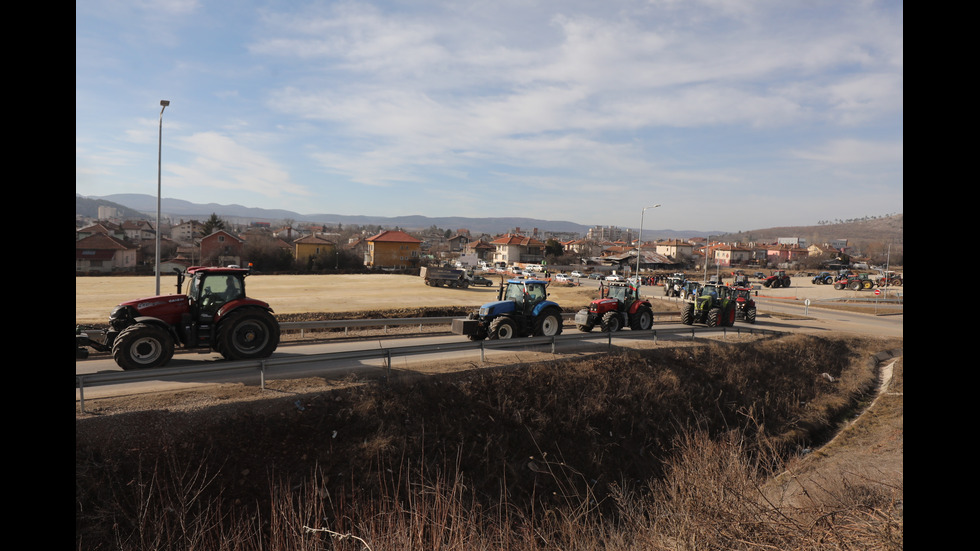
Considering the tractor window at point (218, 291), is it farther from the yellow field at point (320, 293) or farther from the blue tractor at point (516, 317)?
the yellow field at point (320, 293)

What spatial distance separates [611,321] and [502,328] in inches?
223

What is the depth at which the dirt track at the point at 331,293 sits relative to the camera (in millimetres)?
31438

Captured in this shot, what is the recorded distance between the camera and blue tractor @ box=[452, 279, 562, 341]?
18.0 meters

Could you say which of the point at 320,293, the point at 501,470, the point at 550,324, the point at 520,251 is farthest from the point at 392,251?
the point at 501,470

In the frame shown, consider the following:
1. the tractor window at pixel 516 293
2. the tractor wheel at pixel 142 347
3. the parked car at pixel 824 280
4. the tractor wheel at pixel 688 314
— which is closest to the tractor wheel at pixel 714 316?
the tractor wheel at pixel 688 314

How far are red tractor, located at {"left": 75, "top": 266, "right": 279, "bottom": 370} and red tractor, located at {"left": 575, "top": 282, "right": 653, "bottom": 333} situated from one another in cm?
1266

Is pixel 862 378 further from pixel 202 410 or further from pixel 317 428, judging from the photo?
pixel 202 410

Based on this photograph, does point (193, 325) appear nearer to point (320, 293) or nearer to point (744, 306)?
point (744, 306)

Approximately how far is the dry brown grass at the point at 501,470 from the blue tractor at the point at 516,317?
2575mm

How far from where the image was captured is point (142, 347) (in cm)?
1185

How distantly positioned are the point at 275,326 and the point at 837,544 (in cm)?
1273

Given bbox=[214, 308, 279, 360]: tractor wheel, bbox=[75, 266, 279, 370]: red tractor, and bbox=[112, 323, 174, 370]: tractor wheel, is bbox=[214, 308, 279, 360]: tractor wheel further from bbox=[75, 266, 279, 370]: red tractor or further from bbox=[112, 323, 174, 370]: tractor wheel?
bbox=[112, 323, 174, 370]: tractor wheel

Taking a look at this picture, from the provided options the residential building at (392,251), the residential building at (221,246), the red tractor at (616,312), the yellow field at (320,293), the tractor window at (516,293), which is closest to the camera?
the tractor window at (516,293)
